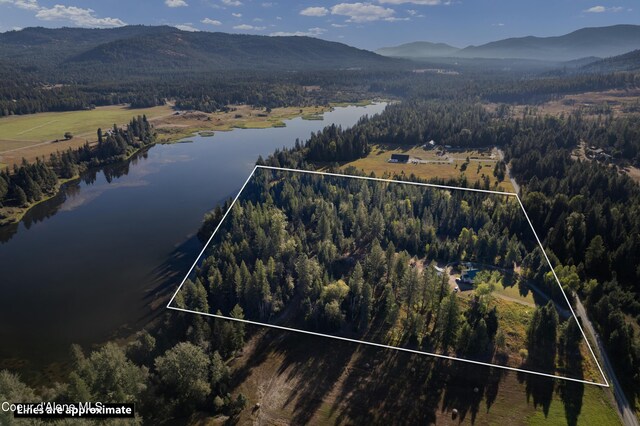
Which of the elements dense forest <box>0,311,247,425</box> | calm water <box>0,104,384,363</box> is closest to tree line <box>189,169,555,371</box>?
dense forest <box>0,311,247,425</box>

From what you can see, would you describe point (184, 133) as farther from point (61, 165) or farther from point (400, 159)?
point (400, 159)

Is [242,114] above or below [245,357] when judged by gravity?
above

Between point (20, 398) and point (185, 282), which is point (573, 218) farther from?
point (20, 398)

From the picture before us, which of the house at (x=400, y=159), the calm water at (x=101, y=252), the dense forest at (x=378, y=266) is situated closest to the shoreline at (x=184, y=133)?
the calm water at (x=101, y=252)

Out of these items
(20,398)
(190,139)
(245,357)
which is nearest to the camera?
(20,398)

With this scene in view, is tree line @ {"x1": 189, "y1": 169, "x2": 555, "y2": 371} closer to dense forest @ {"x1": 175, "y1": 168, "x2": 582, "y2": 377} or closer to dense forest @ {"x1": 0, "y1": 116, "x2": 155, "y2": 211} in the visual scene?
dense forest @ {"x1": 175, "y1": 168, "x2": 582, "y2": 377}

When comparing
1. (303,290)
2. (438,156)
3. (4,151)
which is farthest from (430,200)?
(4,151)

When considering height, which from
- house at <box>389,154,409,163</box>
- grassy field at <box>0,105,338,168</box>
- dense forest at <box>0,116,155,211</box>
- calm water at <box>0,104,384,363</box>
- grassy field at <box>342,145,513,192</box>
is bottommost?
calm water at <box>0,104,384,363</box>
